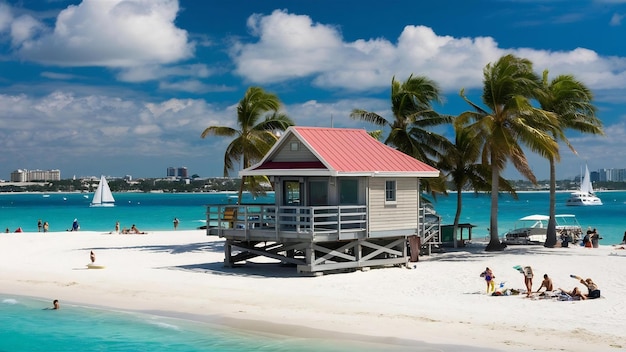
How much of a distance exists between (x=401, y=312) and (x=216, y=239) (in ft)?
71.2

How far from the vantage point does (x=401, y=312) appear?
1923 cm

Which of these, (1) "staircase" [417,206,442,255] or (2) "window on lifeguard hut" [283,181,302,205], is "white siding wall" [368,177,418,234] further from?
(1) "staircase" [417,206,442,255]

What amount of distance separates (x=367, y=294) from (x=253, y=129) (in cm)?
1551

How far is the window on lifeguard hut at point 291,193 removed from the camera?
26.9 meters

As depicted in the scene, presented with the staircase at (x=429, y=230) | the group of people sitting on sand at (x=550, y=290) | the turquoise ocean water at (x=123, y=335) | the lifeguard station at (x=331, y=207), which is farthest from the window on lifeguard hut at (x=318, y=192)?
A: the turquoise ocean water at (x=123, y=335)

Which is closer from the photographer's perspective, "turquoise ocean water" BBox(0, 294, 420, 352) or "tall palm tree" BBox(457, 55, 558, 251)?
"turquoise ocean water" BBox(0, 294, 420, 352)

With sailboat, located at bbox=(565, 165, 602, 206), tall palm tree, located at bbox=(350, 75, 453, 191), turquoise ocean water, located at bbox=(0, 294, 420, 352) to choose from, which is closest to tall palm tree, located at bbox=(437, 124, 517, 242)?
tall palm tree, located at bbox=(350, 75, 453, 191)

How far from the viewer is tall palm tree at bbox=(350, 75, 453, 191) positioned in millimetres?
34250

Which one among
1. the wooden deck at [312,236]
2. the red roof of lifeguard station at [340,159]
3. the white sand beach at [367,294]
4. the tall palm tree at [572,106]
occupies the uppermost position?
the tall palm tree at [572,106]

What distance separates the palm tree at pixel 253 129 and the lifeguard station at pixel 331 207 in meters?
7.35

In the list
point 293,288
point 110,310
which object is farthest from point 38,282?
point 293,288

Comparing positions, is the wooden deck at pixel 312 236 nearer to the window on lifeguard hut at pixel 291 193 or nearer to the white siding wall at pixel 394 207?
the white siding wall at pixel 394 207

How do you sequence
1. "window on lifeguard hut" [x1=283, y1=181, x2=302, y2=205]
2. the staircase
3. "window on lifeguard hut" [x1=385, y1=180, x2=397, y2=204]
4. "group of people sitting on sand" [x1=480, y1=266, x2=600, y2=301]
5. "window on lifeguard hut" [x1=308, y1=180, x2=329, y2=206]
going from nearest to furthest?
"group of people sitting on sand" [x1=480, y1=266, x2=600, y2=301] → "window on lifeguard hut" [x1=308, y1=180, x2=329, y2=206] → "window on lifeguard hut" [x1=385, y1=180, x2=397, y2=204] → "window on lifeguard hut" [x1=283, y1=181, x2=302, y2=205] → the staircase

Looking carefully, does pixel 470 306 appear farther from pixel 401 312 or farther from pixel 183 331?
pixel 183 331
